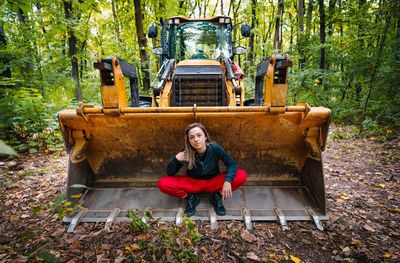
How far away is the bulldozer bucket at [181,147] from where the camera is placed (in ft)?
9.30

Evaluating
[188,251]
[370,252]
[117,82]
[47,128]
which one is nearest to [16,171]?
[47,128]

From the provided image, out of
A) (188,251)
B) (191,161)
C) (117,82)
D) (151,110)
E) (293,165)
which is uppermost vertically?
(117,82)

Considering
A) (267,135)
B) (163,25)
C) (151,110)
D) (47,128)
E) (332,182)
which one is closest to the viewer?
(151,110)

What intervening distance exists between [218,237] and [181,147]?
1257 millimetres

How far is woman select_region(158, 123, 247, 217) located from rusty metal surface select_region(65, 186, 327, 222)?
0.17m

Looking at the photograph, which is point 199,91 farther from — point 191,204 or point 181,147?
point 191,204

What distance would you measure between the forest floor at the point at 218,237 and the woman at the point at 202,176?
0.34 metres

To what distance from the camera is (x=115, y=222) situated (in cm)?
284

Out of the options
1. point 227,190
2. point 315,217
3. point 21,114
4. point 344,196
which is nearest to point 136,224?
point 227,190

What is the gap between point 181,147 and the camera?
336cm

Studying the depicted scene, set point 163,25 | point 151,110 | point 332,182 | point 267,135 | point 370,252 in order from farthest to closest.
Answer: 1. point 163,25
2. point 332,182
3. point 267,135
4. point 151,110
5. point 370,252

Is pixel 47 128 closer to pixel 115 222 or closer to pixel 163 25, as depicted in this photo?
pixel 163 25

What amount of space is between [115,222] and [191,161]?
112 centimetres

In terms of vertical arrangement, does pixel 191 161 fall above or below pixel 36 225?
above
